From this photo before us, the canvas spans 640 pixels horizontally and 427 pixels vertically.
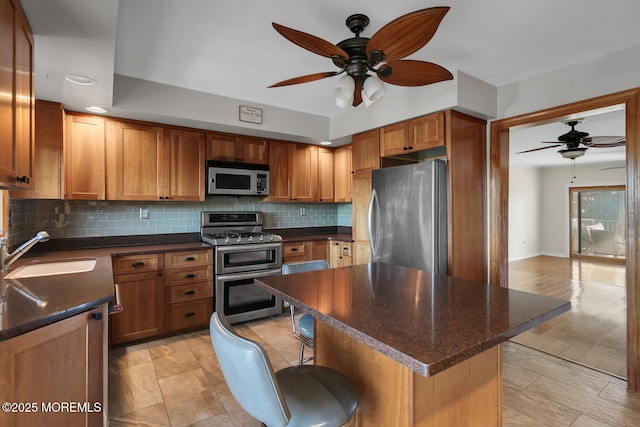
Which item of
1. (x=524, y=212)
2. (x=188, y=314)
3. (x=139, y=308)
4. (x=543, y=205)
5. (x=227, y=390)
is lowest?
(x=227, y=390)

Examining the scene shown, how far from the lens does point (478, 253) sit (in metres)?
3.11

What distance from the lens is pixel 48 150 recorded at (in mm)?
2629

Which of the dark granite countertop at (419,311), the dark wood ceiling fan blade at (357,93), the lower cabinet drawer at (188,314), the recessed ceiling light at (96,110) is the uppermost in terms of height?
the recessed ceiling light at (96,110)

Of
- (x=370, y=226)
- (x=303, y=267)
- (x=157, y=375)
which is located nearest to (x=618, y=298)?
(x=370, y=226)

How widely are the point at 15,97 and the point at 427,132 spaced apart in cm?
285

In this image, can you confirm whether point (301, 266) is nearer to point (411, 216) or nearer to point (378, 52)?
point (411, 216)

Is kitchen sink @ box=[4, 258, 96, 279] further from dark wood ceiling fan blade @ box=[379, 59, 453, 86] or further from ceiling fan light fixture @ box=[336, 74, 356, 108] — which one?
dark wood ceiling fan blade @ box=[379, 59, 453, 86]

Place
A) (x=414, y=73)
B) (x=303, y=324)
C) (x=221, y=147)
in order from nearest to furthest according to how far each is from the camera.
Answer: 1. (x=414, y=73)
2. (x=303, y=324)
3. (x=221, y=147)

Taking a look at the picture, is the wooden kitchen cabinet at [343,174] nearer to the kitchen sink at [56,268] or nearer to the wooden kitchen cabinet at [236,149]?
the wooden kitchen cabinet at [236,149]

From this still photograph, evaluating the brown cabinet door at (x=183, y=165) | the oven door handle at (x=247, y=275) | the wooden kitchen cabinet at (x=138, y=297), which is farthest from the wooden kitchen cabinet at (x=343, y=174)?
the wooden kitchen cabinet at (x=138, y=297)

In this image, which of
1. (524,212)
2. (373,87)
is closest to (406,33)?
(373,87)

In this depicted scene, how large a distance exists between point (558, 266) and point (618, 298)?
2.66 meters

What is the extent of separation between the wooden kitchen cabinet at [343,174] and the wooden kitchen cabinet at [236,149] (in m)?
1.05

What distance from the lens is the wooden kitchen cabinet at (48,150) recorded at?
258 cm
